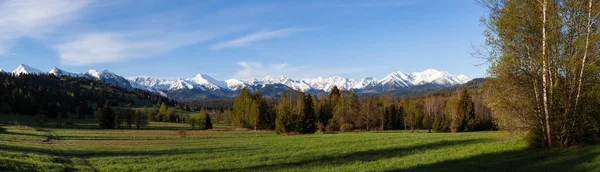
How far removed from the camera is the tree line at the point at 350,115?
81.4 m

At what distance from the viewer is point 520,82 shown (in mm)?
21500

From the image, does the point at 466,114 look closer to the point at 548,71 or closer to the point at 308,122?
the point at 308,122

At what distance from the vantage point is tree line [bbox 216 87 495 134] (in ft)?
267

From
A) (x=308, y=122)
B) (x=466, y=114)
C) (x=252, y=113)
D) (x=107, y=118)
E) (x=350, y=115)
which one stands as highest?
(x=252, y=113)

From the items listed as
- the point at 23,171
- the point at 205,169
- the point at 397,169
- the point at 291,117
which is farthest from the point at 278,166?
the point at 291,117

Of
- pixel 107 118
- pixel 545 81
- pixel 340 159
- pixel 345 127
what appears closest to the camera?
pixel 545 81

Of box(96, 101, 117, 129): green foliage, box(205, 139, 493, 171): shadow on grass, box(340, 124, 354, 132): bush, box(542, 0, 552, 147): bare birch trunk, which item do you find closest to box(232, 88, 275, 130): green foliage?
box(340, 124, 354, 132): bush

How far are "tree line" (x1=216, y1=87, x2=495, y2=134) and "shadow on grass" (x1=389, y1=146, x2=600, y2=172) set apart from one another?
57443 mm

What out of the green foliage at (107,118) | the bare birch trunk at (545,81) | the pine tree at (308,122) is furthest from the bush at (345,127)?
the bare birch trunk at (545,81)

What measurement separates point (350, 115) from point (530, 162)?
87.2 meters

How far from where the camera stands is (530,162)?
18.2 metres

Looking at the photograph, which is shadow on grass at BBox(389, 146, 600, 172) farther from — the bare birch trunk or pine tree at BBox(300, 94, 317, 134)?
pine tree at BBox(300, 94, 317, 134)

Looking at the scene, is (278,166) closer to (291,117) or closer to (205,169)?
(205,169)

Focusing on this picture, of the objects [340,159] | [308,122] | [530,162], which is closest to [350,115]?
[308,122]
